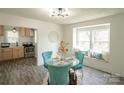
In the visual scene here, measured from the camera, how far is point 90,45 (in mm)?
5902

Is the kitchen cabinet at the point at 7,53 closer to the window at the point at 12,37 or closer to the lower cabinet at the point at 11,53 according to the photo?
the lower cabinet at the point at 11,53

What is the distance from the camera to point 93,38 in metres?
5.75

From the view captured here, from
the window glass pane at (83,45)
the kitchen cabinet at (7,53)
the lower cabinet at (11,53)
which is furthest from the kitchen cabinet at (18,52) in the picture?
the window glass pane at (83,45)

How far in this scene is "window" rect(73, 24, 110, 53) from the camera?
17.0ft

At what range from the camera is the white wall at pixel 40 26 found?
4.48m

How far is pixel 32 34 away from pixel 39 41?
3202 millimetres

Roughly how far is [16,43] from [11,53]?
3.25 ft

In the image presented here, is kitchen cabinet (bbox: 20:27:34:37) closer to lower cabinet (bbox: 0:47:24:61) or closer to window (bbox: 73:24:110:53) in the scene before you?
lower cabinet (bbox: 0:47:24:61)

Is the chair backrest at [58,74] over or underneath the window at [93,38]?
underneath

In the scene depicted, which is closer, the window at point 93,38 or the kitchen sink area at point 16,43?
the window at point 93,38

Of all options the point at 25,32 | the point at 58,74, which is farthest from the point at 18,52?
the point at 58,74

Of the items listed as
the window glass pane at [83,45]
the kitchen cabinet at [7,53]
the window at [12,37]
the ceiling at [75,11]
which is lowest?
the kitchen cabinet at [7,53]
